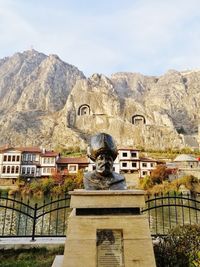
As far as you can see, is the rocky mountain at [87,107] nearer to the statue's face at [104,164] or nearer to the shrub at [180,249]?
the shrub at [180,249]

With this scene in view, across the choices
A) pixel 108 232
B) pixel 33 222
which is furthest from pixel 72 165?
pixel 108 232

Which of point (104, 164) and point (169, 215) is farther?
point (169, 215)

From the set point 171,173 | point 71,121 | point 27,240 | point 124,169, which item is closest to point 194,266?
point 27,240

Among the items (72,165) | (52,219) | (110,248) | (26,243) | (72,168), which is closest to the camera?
(110,248)

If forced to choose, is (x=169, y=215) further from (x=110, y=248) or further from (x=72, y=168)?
(x=72, y=168)

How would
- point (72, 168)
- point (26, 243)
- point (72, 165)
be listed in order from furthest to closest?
1. point (72, 165)
2. point (72, 168)
3. point (26, 243)

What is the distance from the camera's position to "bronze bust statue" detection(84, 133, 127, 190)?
3.17 metres

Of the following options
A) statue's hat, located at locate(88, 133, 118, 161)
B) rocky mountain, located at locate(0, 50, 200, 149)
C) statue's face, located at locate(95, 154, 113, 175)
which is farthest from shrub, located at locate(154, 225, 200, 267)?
rocky mountain, located at locate(0, 50, 200, 149)

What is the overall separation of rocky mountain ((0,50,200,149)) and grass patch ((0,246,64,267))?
51648 mm

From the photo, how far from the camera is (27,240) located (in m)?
4.89

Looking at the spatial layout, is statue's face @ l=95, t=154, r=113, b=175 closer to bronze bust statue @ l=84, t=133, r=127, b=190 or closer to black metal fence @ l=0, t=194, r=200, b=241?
bronze bust statue @ l=84, t=133, r=127, b=190

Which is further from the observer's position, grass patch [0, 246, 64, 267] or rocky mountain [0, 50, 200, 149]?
rocky mountain [0, 50, 200, 149]

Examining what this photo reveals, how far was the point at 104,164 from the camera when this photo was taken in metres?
3.19

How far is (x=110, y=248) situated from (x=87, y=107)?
229 ft
